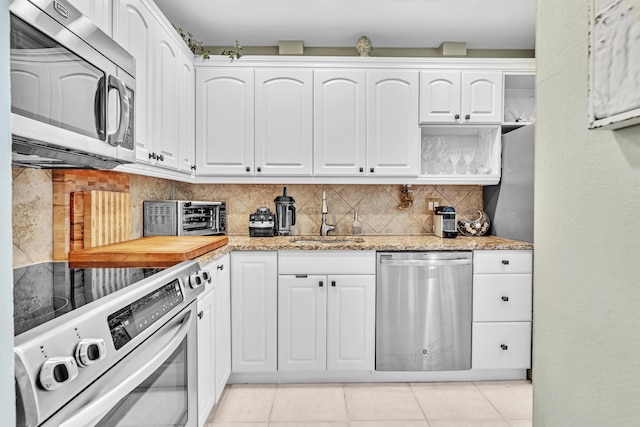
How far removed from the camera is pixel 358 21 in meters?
2.78

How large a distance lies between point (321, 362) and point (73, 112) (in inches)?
83.0

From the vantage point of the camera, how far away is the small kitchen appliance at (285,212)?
3.00 metres

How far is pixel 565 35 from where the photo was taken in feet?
1.99

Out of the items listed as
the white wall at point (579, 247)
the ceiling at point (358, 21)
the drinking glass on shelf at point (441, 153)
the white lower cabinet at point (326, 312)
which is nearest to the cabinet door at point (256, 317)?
the white lower cabinet at point (326, 312)

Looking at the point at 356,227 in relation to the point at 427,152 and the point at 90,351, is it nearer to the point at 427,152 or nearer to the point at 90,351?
the point at 427,152

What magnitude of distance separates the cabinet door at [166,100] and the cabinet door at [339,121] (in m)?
1.01

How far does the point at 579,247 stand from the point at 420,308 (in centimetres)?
210

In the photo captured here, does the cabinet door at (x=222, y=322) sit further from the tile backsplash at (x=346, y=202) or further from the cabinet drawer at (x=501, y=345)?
the cabinet drawer at (x=501, y=345)

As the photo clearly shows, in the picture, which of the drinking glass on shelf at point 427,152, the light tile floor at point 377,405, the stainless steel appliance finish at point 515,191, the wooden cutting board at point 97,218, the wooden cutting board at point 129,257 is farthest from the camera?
the drinking glass on shelf at point 427,152

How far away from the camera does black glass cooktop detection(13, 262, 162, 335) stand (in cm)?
84

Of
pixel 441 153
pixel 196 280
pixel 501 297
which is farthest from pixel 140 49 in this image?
pixel 501 297

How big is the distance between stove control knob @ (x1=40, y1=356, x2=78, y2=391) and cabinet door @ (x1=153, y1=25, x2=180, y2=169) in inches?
63.7

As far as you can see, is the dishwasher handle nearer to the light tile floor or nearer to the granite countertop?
the granite countertop

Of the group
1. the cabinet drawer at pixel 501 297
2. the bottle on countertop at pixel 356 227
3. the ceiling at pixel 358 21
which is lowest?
the cabinet drawer at pixel 501 297
